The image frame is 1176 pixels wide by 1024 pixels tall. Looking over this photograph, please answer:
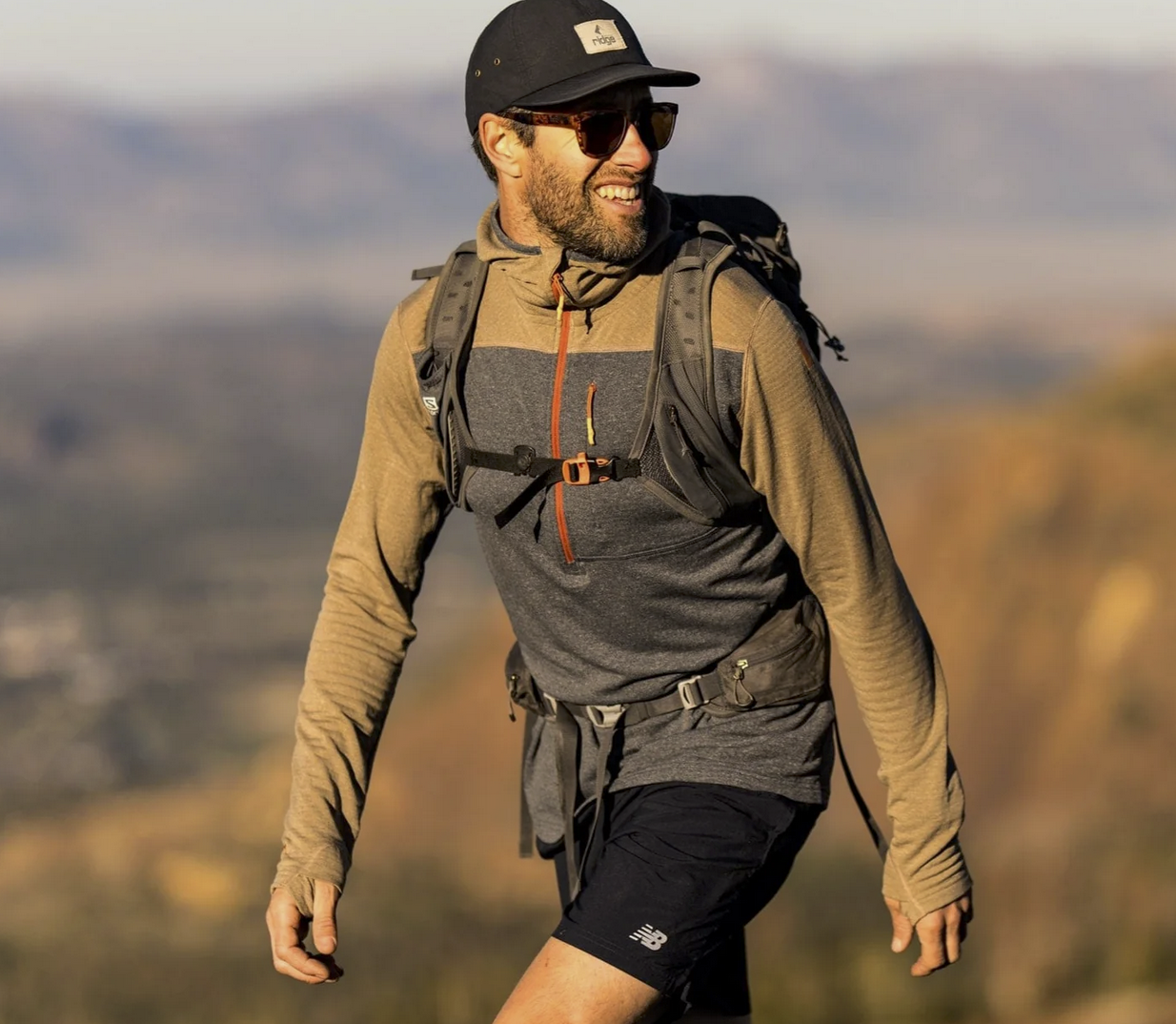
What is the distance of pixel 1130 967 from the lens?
6531mm

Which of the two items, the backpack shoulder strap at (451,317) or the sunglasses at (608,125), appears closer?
the sunglasses at (608,125)

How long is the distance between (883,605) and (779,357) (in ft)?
1.66

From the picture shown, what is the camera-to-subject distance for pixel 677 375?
2.83 meters

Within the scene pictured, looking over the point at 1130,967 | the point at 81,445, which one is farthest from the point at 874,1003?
the point at 81,445

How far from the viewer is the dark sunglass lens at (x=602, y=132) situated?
2912mm

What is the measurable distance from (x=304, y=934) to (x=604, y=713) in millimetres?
664

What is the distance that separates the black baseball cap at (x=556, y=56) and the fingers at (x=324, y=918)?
1.40 meters

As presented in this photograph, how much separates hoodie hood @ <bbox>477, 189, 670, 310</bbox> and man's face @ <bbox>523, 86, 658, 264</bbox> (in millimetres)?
20

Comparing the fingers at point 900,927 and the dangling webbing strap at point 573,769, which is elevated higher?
the dangling webbing strap at point 573,769

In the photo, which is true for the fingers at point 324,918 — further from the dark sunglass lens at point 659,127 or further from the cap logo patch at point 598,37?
the cap logo patch at point 598,37

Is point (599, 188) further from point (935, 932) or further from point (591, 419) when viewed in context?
point (935, 932)

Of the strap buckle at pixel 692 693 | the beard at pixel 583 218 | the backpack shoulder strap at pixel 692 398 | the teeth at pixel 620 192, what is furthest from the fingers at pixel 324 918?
the teeth at pixel 620 192

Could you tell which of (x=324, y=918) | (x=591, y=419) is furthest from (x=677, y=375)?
(x=324, y=918)

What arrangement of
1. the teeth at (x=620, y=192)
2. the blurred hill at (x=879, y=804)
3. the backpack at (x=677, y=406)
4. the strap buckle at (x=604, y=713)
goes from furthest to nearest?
the blurred hill at (x=879, y=804) < the strap buckle at (x=604, y=713) < the teeth at (x=620, y=192) < the backpack at (x=677, y=406)
